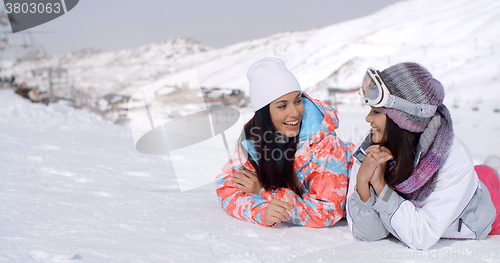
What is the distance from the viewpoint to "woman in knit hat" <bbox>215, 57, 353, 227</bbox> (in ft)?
5.33

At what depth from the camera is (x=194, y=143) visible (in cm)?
483

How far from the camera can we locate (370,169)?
131 centimetres

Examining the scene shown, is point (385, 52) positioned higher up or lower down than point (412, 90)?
lower down

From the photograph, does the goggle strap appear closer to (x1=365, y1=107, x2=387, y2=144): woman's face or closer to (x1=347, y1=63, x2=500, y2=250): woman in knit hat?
(x1=347, y1=63, x2=500, y2=250): woman in knit hat

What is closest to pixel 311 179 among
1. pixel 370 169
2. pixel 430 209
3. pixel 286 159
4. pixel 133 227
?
pixel 286 159

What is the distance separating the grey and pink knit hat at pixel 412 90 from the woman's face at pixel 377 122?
0.06 metres

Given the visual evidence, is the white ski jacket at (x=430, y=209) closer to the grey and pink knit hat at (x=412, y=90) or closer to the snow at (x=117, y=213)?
the snow at (x=117, y=213)

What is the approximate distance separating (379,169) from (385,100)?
28 centimetres

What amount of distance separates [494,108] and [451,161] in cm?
1414

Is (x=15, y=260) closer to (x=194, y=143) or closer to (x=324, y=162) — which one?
(x=324, y=162)

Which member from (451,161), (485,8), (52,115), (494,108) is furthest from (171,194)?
(485,8)

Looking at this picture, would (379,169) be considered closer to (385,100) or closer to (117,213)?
(385,100)

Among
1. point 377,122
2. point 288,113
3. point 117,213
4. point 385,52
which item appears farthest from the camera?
Result: point 385,52

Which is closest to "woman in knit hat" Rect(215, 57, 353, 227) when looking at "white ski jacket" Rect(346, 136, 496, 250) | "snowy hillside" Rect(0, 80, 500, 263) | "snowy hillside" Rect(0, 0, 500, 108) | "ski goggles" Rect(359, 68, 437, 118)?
"snowy hillside" Rect(0, 80, 500, 263)
